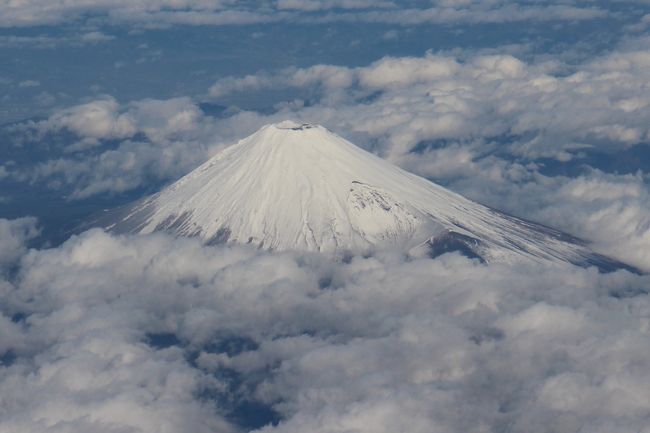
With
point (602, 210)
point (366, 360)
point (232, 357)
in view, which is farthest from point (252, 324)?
point (602, 210)

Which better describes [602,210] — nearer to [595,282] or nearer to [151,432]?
[595,282]

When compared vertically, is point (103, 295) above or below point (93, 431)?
below

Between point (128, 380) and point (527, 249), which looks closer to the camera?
point (128, 380)

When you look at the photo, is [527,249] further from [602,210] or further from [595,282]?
[602,210]

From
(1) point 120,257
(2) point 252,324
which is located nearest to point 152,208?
(1) point 120,257

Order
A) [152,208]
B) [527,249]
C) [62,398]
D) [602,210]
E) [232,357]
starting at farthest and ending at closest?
[602,210] → [152,208] → [527,249] → [232,357] → [62,398]

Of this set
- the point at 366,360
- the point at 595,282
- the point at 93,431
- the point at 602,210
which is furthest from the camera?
the point at 602,210
